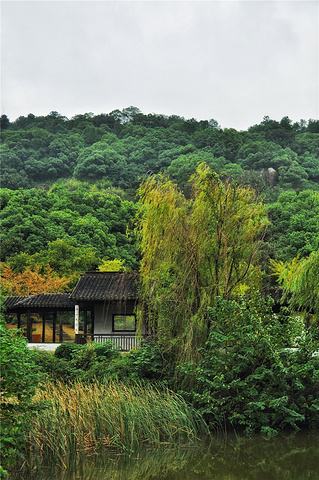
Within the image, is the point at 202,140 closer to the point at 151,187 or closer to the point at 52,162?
the point at 52,162

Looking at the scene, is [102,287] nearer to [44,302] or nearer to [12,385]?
[44,302]

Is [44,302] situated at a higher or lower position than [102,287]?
lower

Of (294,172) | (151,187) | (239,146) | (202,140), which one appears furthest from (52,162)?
(151,187)

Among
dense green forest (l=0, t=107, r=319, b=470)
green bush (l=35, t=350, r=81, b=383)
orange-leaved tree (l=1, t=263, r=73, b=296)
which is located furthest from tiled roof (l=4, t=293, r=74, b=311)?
green bush (l=35, t=350, r=81, b=383)

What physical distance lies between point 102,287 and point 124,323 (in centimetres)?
206

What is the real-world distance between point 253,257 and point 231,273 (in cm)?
66

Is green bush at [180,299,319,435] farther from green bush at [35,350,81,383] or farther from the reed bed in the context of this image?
green bush at [35,350,81,383]

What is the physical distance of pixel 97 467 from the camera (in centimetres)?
1044

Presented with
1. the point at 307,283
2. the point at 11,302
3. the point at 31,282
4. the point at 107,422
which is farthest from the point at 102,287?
the point at 107,422

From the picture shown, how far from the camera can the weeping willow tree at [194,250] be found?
13828 millimetres

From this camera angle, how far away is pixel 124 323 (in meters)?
24.7

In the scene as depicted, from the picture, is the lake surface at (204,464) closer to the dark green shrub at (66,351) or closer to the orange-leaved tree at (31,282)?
the dark green shrub at (66,351)

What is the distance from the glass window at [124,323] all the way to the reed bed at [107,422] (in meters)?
12.2

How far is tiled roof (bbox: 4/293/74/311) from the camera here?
24.8 m
